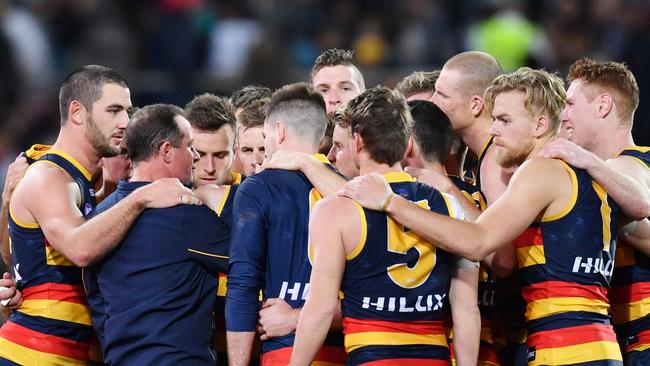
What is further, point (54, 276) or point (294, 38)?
point (294, 38)

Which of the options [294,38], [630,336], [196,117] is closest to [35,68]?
[294,38]

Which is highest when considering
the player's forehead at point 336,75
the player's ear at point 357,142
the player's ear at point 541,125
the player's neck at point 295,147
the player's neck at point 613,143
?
the player's forehead at point 336,75

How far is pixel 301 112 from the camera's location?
598cm

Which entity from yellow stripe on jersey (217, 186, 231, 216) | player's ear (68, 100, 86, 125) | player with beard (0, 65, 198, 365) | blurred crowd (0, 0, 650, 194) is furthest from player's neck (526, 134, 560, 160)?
blurred crowd (0, 0, 650, 194)

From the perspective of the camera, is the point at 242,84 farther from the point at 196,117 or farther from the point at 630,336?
the point at 630,336

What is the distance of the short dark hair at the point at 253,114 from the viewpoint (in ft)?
24.1

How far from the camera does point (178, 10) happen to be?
46.2 ft

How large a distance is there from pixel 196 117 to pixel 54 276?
1.51 metres

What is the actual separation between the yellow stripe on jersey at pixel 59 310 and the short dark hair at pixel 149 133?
114cm

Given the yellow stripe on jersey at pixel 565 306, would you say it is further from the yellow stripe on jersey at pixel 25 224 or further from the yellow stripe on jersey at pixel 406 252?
the yellow stripe on jersey at pixel 25 224

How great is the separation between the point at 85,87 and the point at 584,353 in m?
3.64

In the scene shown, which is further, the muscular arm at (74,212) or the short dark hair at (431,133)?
the short dark hair at (431,133)

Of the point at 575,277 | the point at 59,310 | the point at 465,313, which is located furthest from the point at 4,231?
the point at 575,277

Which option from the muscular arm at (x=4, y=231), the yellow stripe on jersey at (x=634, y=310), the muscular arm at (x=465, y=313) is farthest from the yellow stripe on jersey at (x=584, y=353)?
the muscular arm at (x=4, y=231)
